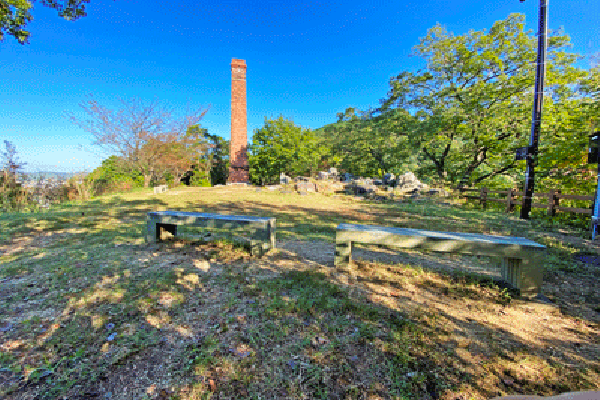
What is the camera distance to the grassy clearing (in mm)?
1420

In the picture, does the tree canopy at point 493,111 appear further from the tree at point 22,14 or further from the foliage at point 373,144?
the tree at point 22,14

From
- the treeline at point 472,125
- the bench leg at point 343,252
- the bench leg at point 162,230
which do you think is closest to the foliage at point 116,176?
the treeline at point 472,125

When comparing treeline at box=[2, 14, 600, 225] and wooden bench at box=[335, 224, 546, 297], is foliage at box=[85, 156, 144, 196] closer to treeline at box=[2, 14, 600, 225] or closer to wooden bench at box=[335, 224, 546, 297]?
treeline at box=[2, 14, 600, 225]

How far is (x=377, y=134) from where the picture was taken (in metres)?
16.5

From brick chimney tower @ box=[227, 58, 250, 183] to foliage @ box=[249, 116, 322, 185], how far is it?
3.06 metres

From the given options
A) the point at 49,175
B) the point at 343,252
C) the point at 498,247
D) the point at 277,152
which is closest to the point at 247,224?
the point at 343,252

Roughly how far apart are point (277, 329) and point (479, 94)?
13562 mm

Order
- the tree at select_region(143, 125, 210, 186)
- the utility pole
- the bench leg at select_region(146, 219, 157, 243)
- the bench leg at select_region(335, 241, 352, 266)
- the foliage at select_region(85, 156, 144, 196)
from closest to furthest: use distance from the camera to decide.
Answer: the bench leg at select_region(335, 241, 352, 266) < the bench leg at select_region(146, 219, 157, 243) < the utility pole < the foliage at select_region(85, 156, 144, 196) < the tree at select_region(143, 125, 210, 186)

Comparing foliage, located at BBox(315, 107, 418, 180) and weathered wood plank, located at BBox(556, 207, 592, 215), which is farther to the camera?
foliage, located at BBox(315, 107, 418, 180)

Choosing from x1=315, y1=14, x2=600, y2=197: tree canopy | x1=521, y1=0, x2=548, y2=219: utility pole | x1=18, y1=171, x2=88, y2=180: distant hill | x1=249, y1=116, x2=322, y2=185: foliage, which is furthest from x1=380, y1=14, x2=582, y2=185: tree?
x1=18, y1=171, x2=88, y2=180: distant hill

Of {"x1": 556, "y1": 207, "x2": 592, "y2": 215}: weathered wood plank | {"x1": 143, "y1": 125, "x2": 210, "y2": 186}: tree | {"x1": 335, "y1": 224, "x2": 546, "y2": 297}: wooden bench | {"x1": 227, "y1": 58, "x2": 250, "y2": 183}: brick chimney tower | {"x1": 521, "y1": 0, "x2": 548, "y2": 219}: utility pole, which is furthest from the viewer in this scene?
{"x1": 227, "y1": 58, "x2": 250, "y2": 183}: brick chimney tower

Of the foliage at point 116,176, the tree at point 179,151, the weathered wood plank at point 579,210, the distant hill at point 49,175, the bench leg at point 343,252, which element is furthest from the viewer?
the tree at point 179,151

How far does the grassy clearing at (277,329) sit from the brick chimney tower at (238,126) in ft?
47.9

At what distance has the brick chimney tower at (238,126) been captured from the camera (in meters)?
16.5
